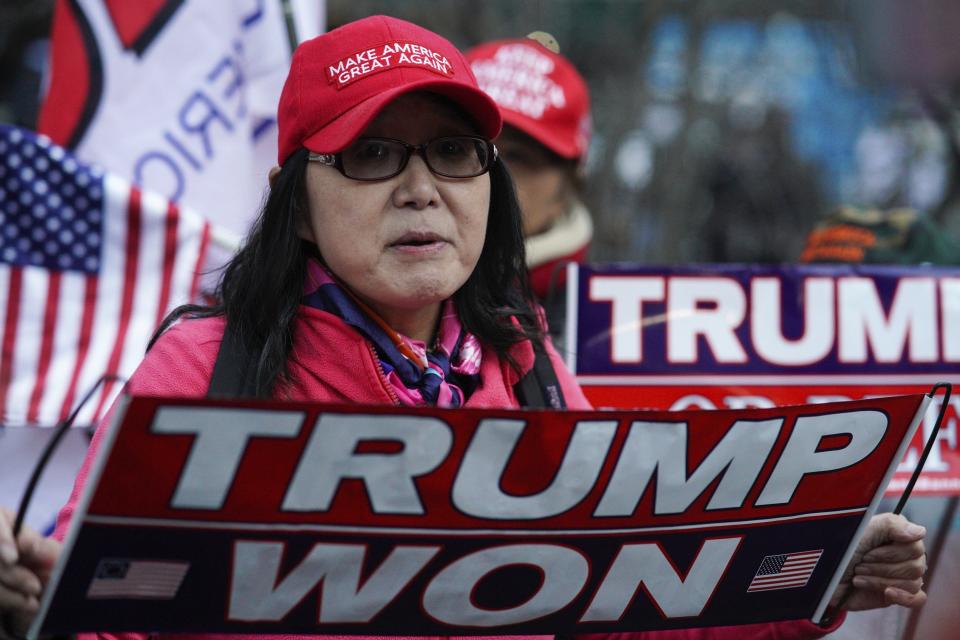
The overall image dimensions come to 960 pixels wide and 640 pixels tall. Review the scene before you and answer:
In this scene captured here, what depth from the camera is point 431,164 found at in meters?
2.15

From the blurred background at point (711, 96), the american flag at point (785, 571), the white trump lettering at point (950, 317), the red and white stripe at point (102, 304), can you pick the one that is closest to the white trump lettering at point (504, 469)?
the american flag at point (785, 571)

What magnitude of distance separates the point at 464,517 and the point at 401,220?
0.57 meters

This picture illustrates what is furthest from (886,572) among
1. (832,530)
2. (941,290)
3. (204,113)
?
(204,113)

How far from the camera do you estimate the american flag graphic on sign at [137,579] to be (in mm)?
1693

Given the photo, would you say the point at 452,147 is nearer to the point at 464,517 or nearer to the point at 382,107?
the point at 382,107

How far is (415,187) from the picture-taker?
2111 millimetres

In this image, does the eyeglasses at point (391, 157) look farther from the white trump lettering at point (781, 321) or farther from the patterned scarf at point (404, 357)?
the white trump lettering at point (781, 321)

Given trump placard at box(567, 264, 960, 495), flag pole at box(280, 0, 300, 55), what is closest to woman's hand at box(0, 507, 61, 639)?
trump placard at box(567, 264, 960, 495)

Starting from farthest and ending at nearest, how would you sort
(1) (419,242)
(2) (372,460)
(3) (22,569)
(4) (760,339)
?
1. (4) (760,339)
2. (1) (419,242)
3. (2) (372,460)
4. (3) (22,569)

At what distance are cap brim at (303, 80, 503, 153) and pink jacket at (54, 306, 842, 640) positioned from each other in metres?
0.31

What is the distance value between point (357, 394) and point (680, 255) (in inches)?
363

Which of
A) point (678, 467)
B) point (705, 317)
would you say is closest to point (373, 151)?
point (678, 467)

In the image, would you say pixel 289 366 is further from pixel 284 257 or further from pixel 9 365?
pixel 9 365

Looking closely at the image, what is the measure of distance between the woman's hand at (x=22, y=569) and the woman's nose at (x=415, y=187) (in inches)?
32.5
